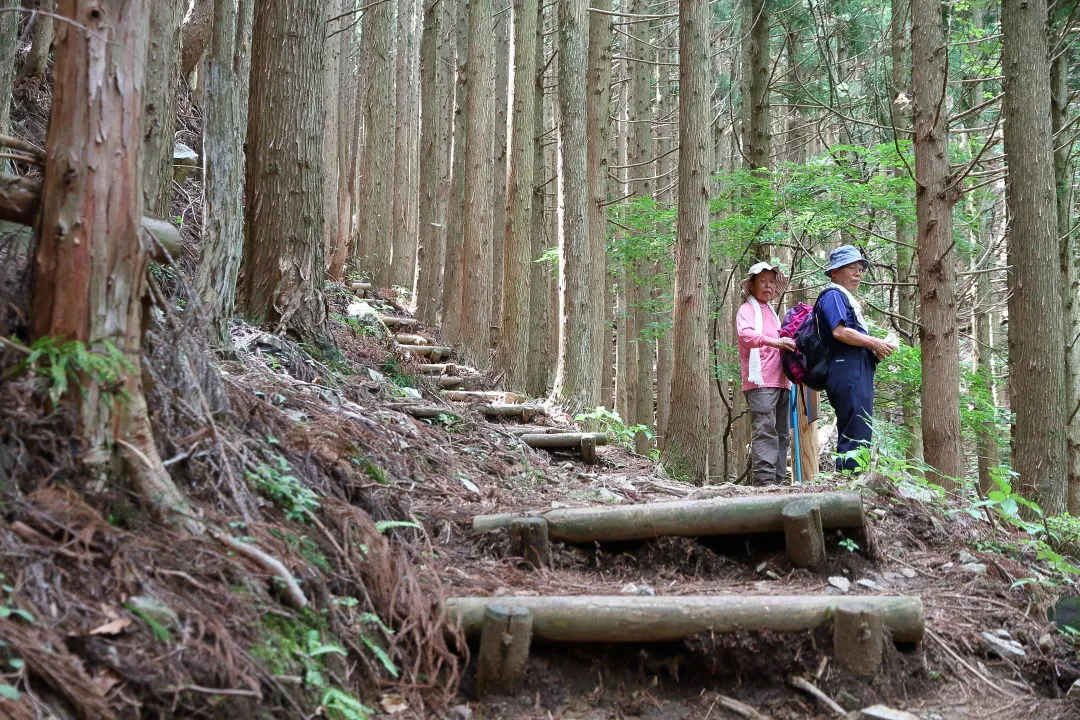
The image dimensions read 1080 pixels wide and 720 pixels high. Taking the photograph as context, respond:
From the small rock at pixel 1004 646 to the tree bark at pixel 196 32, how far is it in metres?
13.4

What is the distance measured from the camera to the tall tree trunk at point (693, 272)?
8.95 meters

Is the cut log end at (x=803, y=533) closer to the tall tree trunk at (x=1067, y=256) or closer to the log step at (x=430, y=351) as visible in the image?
the tall tree trunk at (x=1067, y=256)

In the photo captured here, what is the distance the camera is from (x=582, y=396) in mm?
10312

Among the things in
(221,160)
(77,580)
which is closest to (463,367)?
(221,160)

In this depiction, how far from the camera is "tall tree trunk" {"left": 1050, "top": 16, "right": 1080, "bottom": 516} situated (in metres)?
10.0

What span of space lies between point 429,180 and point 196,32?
4.72m

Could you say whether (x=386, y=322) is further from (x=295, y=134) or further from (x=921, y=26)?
(x=921, y=26)

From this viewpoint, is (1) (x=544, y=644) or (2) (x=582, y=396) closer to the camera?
(1) (x=544, y=644)

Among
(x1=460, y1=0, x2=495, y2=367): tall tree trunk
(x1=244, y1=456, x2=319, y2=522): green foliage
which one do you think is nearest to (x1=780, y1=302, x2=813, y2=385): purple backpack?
(x1=244, y1=456, x2=319, y2=522): green foliage

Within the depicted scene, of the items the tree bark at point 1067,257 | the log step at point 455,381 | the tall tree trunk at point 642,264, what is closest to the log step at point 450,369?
the log step at point 455,381

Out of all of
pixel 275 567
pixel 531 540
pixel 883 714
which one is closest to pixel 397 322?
pixel 531 540

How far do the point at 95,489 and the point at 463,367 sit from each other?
9457 mm

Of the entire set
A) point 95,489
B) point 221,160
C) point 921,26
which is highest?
point 921,26

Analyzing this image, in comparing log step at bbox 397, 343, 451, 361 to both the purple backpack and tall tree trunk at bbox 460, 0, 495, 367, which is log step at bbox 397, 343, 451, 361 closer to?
tall tree trunk at bbox 460, 0, 495, 367
